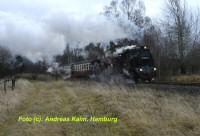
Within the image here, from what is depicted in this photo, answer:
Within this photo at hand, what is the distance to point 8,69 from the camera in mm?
44375

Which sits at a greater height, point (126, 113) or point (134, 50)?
point (134, 50)

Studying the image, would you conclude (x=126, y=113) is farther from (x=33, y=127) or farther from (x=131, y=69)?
(x=131, y=69)

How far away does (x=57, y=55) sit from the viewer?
255ft

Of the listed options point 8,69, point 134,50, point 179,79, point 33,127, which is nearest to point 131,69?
point 134,50

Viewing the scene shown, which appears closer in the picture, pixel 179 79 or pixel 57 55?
pixel 179 79

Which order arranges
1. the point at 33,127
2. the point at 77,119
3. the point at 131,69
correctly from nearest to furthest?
the point at 33,127 → the point at 77,119 → the point at 131,69

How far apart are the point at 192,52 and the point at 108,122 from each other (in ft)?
120

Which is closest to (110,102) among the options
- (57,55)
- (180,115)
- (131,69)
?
(180,115)

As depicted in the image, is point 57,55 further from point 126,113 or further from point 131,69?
point 126,113

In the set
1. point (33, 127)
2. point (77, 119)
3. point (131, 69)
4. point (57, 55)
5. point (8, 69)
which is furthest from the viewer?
point (57, 55)

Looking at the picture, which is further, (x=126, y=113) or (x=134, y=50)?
(x=134, y=50)

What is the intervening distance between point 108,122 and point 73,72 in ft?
116

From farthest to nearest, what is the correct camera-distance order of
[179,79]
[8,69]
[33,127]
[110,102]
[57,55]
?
[57,55]
[8,69]
[179,79]
[110,102]
[33,127]

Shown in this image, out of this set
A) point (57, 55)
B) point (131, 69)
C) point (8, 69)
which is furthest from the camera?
point (57, 55)
